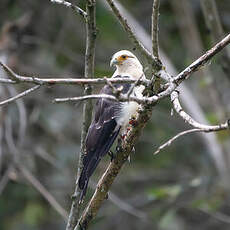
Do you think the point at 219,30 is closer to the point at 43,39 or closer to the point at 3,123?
the point at 3,123

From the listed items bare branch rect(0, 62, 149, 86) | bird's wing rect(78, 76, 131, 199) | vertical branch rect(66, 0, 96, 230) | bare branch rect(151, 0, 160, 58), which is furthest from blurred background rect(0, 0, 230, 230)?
bare branch rect(0, 62, 149, 86)

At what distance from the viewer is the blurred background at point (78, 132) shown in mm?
8422

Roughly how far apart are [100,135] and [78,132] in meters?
5.23

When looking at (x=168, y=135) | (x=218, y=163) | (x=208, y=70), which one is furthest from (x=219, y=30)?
(x=168, y=135)

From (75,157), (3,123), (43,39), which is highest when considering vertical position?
(43,39)

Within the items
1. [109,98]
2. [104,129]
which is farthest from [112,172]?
[109,98]

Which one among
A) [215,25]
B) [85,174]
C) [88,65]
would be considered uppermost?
[215,25]

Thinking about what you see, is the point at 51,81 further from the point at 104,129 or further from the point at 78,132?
the point at 78,132

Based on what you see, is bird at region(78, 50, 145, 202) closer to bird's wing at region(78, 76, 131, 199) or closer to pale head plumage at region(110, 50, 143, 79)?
bird's wing at region(78, 76, 131, 199)

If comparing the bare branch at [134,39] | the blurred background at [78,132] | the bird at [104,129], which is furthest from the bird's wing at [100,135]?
the blurred background at [78,132]

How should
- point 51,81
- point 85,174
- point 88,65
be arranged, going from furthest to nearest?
point 85,174 < point 88,65 < point 51,81

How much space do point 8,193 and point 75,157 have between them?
124 centimetres

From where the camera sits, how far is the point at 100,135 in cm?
477

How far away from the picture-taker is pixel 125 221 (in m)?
9.31
